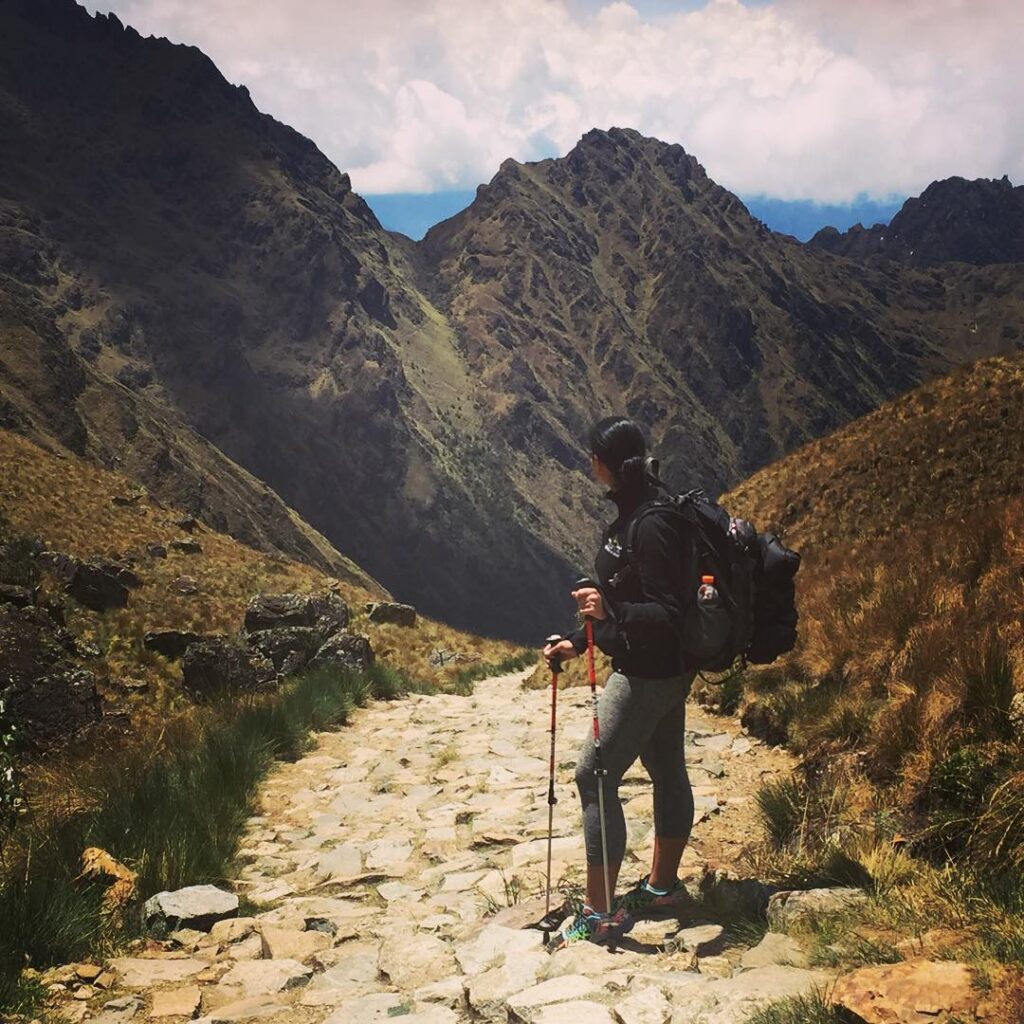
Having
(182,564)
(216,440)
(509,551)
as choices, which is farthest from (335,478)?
(182,564)

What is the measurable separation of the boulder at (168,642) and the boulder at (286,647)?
2.68 meters

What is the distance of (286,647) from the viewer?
16.2 metres

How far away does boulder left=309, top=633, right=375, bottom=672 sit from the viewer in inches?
620

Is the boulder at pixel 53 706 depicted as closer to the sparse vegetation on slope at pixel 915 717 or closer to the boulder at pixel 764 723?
the boulder at pixel 764 723

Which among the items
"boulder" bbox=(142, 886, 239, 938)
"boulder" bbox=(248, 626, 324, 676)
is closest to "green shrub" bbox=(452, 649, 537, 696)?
"boulder" bbox=(248, 626, 324, 676)

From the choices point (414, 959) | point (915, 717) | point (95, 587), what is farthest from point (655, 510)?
point (95, 587)

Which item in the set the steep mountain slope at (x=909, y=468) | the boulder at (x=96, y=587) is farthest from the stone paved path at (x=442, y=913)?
the boulder at (x=96, y=587)

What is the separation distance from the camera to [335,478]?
173 m

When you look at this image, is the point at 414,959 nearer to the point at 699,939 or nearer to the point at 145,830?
the point at 699,939

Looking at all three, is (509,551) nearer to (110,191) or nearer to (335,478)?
(335,478)

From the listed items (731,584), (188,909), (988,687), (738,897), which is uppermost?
(731,584)

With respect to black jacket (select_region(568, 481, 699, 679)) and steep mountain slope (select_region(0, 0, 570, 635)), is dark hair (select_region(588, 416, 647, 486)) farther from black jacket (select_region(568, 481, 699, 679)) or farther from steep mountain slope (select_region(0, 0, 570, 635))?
steep mountain slope (select_region(0, 0, 570, 635))

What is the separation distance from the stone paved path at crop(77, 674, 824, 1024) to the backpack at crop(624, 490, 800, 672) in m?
1.40

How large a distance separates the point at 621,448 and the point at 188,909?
396 cm
